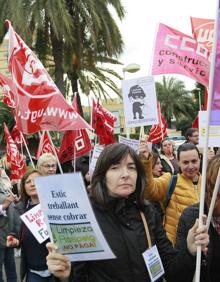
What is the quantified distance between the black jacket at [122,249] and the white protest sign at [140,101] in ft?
9.05

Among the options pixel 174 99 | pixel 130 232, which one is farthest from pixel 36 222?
pixel 174 99

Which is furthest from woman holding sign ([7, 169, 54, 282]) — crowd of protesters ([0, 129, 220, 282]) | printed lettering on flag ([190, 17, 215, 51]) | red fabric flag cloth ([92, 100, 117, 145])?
red fabric flag cloth ([92, 100, 117, 145])

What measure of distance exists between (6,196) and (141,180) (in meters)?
3.13

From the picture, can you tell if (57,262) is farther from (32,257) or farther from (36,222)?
(32,257)

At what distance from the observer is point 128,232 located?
2.27 metres

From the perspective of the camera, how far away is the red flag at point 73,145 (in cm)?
678

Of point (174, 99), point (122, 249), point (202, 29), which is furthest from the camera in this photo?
point (174, 99)

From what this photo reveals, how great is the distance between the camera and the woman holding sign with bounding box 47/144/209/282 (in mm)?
2236

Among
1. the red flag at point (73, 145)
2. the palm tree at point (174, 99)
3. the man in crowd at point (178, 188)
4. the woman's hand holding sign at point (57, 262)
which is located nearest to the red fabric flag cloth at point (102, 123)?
the red flag at point (73, 145)

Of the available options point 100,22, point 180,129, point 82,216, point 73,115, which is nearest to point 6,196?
point 73,115

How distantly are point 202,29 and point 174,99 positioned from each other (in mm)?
43698

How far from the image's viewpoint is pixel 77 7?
14.6 m

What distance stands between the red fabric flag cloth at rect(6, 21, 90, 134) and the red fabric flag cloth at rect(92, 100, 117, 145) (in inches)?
120

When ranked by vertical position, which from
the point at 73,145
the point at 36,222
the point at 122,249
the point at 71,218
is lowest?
the point at 36,222
